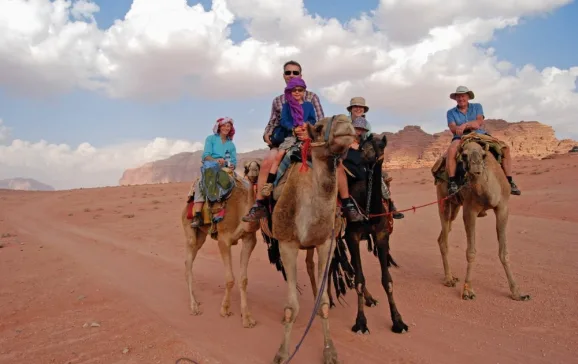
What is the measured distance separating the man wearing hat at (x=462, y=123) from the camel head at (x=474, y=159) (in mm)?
513

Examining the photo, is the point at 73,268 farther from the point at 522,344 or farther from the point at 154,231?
the point at 522,344

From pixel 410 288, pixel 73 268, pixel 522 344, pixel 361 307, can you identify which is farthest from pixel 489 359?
pixel 73 268

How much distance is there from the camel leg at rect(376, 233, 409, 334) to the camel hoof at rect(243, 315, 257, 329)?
79.9 inches

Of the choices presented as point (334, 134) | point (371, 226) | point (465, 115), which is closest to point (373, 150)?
point (371, 226)

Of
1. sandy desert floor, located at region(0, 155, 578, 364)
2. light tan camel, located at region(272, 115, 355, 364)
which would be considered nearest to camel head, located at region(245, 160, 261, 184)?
light tan camel, located at region(272, 115, 355, 364)

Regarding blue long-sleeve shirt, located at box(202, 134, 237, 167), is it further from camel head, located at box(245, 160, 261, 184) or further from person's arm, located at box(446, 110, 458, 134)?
person's arm, located at box(446, 110, 458, 134)

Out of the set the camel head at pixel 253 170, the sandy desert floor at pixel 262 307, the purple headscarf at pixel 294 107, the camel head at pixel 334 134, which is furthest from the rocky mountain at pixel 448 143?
the camel head at pixel 334 134

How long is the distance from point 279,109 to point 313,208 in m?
2.40

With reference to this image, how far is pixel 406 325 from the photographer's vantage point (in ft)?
18.9

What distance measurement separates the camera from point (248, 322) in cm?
617

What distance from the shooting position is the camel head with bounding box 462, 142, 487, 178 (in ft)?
23.5

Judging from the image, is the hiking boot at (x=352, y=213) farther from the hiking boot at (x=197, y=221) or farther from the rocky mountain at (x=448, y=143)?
the rocky mountain at (x=448, y=143)

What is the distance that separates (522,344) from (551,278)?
3306 mm

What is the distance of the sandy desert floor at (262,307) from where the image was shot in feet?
16.7
